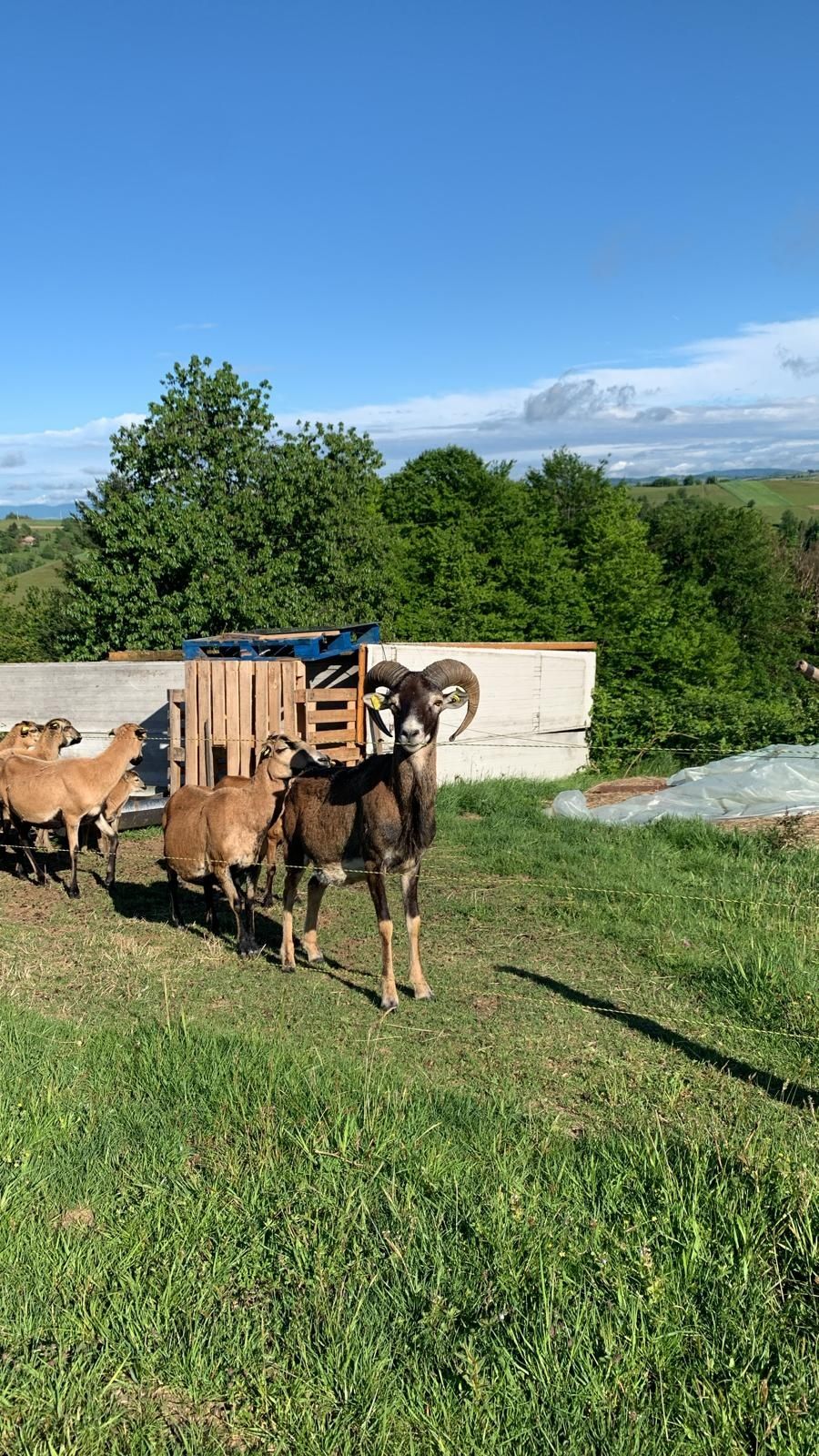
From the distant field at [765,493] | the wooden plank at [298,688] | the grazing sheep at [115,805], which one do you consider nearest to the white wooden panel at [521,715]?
the wooden plank at [298,688]

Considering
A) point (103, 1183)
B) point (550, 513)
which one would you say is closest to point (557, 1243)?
point (103, 1183)

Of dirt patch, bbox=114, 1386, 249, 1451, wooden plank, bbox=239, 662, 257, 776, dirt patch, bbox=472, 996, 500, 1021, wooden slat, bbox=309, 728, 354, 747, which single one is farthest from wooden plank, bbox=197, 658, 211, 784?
dirt patch, bbox=114, 1386, 249, 1451

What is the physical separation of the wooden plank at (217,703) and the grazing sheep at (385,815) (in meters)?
5.71

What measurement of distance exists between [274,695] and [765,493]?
95540mm

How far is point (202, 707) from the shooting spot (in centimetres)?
1411

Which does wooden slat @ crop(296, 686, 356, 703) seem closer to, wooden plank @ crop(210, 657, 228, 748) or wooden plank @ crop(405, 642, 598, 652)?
wooden plank @ crop(210, 657, 228, 748)

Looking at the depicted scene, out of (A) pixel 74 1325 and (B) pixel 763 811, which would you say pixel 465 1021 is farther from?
(B) pixel 763 811

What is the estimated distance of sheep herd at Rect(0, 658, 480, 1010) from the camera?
7547 mm

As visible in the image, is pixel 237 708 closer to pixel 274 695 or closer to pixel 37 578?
pixel 274 695

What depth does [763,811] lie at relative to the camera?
13.4 metres

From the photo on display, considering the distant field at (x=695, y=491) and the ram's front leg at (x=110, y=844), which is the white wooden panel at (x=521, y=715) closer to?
the ram's front leg at (x=110, y=844)

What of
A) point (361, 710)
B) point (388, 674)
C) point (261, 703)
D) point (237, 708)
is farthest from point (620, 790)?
point (388, 674)

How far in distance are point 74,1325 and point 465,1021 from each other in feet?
12.0

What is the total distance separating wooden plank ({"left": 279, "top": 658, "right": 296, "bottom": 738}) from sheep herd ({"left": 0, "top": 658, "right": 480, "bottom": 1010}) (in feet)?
10.3
